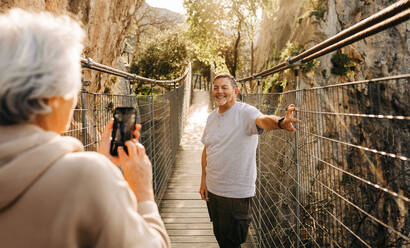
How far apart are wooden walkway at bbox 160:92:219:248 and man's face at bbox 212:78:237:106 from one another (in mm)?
1941

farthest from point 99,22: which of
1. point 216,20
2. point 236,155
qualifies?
point 216,20

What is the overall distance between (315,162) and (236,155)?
2.92 ft

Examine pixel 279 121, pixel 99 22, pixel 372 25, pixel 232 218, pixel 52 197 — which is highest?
pixel 99 22

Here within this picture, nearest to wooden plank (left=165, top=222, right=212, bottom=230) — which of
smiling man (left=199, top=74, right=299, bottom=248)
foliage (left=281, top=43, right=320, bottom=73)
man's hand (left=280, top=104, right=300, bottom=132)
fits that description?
smiling man (left=199, top=74, right=299, bottom=248)

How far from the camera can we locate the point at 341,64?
8133 mm

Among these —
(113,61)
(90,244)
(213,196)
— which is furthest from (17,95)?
(113,61)

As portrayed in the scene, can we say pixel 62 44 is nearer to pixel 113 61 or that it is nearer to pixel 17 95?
pixel 17 95

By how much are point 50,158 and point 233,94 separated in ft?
6.26

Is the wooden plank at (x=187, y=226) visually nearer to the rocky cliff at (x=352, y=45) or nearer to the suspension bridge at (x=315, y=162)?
the suspension bridge at (x=315, y=162)

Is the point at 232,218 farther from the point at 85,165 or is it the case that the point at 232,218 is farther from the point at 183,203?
the point at 183,203

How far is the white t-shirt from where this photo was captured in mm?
2160

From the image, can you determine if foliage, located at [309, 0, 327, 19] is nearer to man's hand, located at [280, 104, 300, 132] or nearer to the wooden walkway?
the wooden walkway

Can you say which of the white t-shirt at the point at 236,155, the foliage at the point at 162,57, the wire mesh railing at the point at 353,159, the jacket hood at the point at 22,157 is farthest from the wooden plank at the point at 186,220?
the foliage at the point at 162,57

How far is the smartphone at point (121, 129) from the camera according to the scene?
0.85 metres
